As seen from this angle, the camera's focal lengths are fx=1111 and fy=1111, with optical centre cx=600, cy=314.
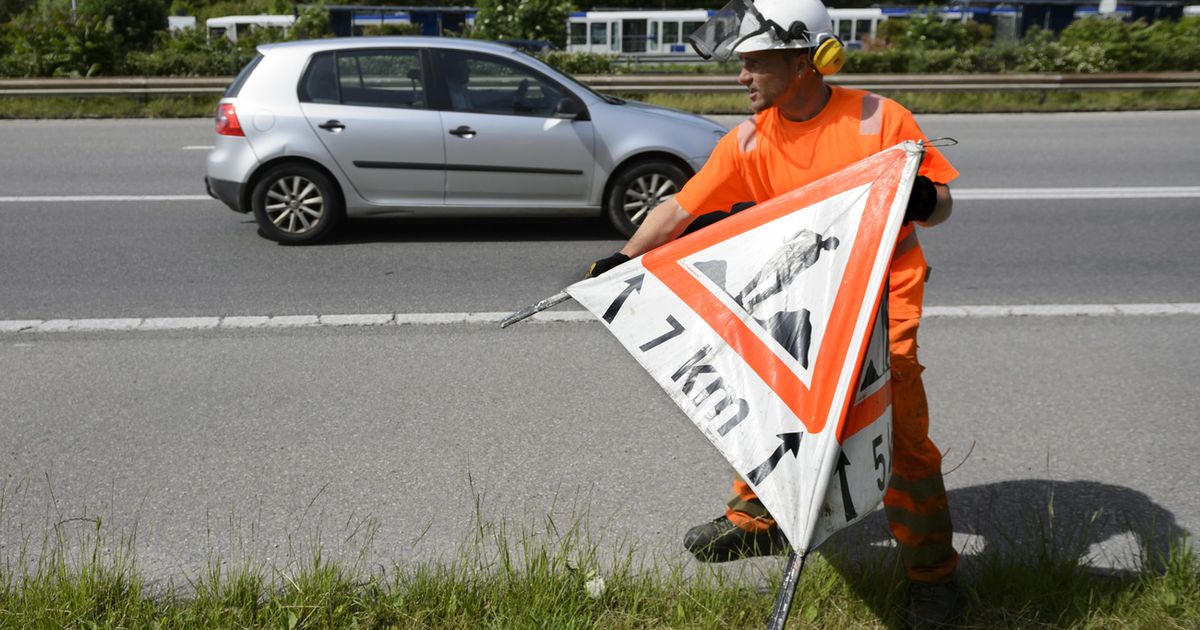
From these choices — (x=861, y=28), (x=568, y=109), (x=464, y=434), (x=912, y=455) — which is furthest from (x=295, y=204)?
(x=861, y=28)

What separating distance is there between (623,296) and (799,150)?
2.45 feet

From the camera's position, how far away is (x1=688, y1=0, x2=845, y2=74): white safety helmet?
3164mm

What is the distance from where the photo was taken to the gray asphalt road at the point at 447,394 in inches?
159

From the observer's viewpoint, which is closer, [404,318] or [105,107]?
[404,318]

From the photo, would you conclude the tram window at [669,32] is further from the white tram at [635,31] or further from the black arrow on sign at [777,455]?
the black arrow on sign at [777,455]

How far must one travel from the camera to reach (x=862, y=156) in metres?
3.17

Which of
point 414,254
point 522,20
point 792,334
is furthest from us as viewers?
point 522,20

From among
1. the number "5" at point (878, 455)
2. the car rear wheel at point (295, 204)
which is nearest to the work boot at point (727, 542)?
the number "5" at point (878, 455)

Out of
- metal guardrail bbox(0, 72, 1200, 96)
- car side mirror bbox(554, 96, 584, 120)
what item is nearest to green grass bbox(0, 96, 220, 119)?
metal guardrail bbox(0, 72, 1200, 96)

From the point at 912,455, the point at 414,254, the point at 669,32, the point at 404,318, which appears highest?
the point at 669,32

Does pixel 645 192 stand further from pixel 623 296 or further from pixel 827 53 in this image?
pixel 623 296

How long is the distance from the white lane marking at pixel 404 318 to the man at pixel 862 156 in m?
3.16

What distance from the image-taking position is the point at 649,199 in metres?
8.54

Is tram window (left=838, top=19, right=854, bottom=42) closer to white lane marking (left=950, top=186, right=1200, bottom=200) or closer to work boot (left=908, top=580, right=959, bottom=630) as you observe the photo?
white lane marking (left=950, top=186, right=1200, bottom=200)
